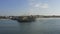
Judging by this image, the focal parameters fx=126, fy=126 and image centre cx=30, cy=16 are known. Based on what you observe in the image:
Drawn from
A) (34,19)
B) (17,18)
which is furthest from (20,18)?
(34,19)

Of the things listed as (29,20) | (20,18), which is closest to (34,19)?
(29,20)

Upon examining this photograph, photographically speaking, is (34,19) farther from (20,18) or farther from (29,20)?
(20,18)

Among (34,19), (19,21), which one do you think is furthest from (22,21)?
(34,19)

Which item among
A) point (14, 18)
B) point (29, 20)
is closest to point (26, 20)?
point (29, 20)

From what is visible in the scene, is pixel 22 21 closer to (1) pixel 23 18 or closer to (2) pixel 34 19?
(1) pixel 23 18

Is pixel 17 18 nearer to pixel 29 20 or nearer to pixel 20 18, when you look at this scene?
pixel 20 18

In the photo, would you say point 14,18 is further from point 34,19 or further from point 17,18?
point 34,19
